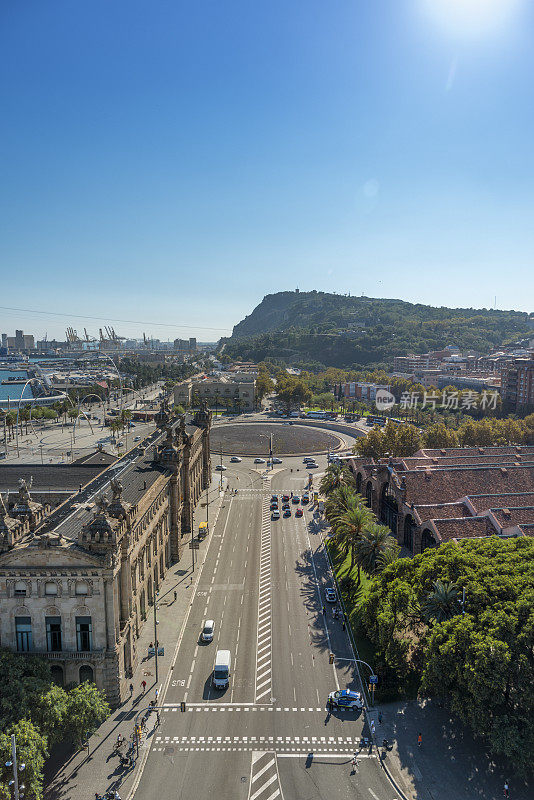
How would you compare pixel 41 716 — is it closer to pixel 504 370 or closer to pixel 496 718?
pixel 496 718

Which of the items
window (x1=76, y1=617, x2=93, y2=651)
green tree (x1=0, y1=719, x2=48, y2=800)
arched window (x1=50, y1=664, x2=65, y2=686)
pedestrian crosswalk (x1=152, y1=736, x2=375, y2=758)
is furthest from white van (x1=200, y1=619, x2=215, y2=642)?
green tree (x1=0, y1=719, x2=48, y2=800)

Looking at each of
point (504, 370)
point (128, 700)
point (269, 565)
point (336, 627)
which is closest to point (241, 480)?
point (269, 565)

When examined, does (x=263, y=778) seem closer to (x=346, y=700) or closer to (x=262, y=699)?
(x=262, y=699)

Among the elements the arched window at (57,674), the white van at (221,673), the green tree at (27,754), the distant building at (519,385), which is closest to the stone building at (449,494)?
the white van at (221,673)

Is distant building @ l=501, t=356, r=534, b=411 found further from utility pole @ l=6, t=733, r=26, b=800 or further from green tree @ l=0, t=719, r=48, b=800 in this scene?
utility pole @ l=6, t=733, r=26, b=800

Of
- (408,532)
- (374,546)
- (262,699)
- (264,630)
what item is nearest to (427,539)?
(408,532)

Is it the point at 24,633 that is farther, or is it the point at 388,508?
the point at 388,508
